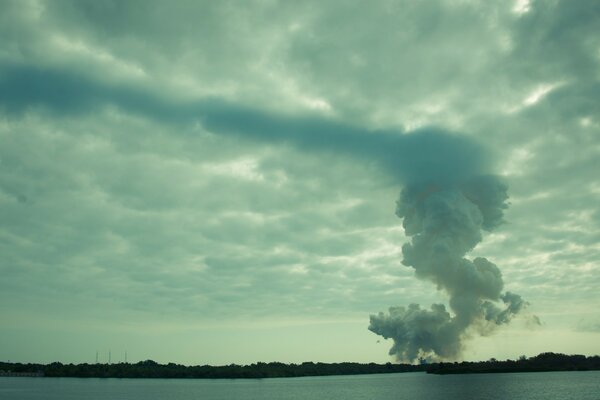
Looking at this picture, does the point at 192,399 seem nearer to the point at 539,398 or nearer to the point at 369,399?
the point at 369,399

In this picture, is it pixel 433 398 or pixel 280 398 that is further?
pixel 280 398

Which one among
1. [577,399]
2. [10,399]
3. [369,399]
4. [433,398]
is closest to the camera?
[577,399]

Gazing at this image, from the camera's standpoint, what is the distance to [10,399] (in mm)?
172125

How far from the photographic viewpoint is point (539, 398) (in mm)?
139875

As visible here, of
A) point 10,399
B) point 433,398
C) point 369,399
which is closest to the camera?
point 433,398

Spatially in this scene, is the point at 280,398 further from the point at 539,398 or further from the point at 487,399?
the point at 539,398

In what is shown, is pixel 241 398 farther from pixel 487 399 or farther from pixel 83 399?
pixel 487 399

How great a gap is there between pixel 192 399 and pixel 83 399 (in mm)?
34238

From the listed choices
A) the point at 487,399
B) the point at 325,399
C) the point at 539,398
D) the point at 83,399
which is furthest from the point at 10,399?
the point at 539,398

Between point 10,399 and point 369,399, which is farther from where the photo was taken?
point 10,399

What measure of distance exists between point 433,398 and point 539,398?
26.8 metres

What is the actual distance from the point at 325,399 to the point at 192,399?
42825 mm

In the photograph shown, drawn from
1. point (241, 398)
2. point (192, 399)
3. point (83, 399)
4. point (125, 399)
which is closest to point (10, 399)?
point (83, 399)

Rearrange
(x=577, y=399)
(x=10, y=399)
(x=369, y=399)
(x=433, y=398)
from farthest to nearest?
(x=10, y=399) < (x=369, y=399) < (x=433, y=398) < (x=577, y=399)
